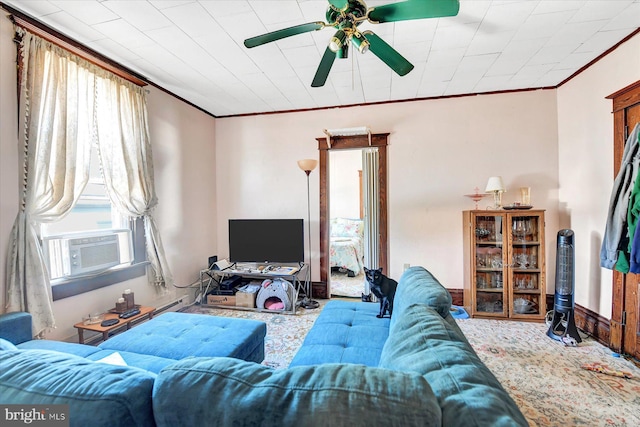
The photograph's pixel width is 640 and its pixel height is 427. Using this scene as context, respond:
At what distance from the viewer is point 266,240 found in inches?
149

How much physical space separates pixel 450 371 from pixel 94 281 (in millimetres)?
2919

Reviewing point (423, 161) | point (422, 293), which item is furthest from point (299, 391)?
point (423, 161)

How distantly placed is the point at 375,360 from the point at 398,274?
234 centimetres

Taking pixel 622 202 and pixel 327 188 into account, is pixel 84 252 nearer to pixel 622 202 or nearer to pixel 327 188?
pixel 327 188

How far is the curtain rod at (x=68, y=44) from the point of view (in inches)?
79.5

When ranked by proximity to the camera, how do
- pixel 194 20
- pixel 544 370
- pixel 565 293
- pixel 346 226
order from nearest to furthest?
pixel 194 20, pixel 544 370, pixel 565 293, pixel 346 226

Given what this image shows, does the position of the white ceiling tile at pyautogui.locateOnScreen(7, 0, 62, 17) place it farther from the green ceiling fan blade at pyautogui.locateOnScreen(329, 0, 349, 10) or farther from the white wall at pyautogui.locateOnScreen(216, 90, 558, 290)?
the white wall at pyautogui.locateOnScreen(216, 90, 558, 290)

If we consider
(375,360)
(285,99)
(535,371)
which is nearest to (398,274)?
(535,371)

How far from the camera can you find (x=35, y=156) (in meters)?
2.04

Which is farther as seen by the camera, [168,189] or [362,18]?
[168,189]

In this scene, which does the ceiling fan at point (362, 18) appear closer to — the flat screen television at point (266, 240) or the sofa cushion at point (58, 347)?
the sofa cushion at point (58, 347)

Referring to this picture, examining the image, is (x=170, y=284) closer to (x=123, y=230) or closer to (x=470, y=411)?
(x=123, y=230)

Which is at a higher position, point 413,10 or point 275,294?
point 413,10

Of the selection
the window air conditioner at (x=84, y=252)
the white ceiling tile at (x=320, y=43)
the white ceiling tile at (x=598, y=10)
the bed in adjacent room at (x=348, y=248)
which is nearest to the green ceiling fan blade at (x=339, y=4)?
the white ceiling tile at (x=320, y=43)
